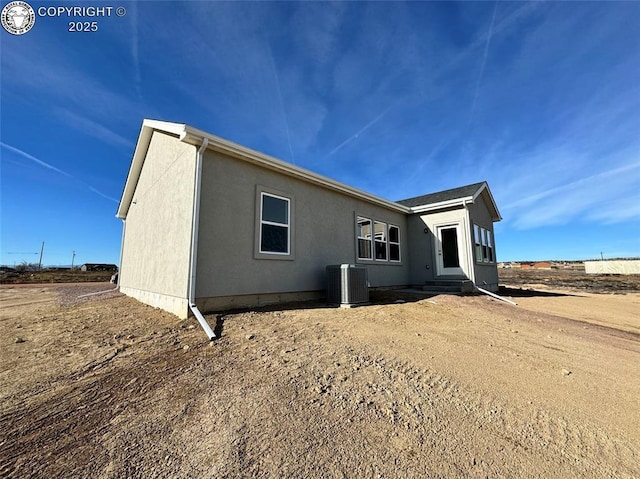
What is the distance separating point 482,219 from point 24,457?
13.8 meters

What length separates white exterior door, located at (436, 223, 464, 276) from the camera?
1007 centimetres

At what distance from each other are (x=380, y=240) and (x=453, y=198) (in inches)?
136

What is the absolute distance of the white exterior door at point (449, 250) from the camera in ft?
33.0

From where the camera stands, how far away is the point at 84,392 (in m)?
2.49

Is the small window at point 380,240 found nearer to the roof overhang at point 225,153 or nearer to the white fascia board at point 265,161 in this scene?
the roof overhang at point 225,153

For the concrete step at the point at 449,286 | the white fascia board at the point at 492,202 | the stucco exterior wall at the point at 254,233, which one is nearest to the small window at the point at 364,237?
the stucco exterior wall at the point at 254,233

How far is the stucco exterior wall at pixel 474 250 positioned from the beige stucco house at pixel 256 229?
9 centimetres

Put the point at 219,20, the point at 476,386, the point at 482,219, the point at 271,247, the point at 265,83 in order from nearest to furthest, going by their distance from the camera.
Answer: the point at 476,386
the point at 271,247
the point at 219,20
the point at 265,83
the point at 482,219

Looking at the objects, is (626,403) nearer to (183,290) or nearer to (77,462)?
(77,462)

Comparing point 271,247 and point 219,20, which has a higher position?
point 219,20

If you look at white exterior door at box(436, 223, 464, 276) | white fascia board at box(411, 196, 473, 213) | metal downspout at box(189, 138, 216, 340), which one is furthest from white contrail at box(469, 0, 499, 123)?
metal downspout at box(189, 138, 216, 340)

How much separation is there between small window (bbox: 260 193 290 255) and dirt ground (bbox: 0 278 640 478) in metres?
2.36

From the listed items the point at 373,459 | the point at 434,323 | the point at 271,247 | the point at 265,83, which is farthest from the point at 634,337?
the point at 265,83

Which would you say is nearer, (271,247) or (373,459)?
(373,459)
